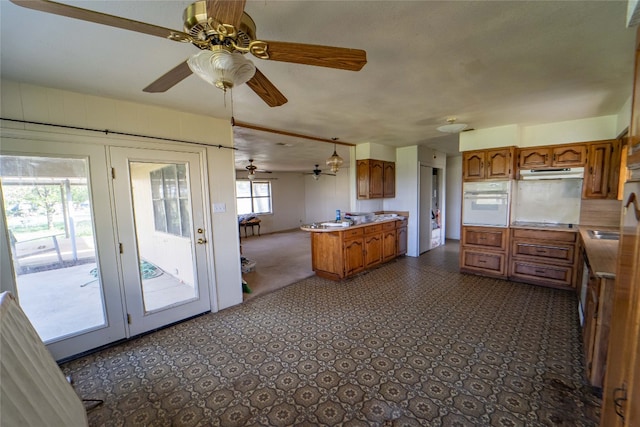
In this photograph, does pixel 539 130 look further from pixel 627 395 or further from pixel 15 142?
pixel 15 142

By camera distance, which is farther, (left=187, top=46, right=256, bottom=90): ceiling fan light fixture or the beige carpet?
the beige carpet

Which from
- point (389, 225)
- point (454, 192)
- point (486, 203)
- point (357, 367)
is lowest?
point (357, 367)

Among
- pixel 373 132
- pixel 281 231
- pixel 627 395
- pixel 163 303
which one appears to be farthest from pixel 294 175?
pixel 627 395

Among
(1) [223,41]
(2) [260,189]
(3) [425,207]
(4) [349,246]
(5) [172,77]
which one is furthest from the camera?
(2) [260,189]

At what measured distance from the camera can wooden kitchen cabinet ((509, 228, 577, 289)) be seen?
3.61m

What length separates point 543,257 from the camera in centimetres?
380

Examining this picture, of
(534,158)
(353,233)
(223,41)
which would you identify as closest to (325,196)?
(353,233)

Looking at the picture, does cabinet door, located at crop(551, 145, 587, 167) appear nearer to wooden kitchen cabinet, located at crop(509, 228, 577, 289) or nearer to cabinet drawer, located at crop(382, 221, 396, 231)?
wooden kitchen cabinet, located at crop(509, 228, 577, 289)

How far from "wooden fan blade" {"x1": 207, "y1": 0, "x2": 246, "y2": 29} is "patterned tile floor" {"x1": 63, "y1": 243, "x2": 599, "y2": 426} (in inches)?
87.6

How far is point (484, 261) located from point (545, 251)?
79 centimetres

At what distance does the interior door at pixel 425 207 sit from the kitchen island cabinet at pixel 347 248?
1.04m

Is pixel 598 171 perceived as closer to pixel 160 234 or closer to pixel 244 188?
pixel 160 234

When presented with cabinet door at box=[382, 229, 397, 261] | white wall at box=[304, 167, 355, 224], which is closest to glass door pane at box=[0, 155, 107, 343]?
cabinet door at box=[382, 229, 397, 261]

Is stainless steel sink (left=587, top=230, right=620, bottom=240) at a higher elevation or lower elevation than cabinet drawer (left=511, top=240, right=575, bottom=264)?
higher
